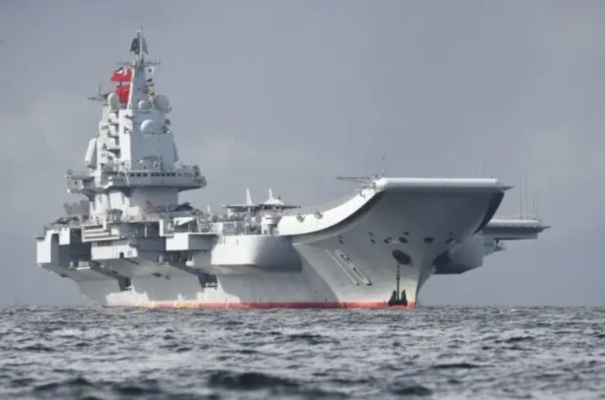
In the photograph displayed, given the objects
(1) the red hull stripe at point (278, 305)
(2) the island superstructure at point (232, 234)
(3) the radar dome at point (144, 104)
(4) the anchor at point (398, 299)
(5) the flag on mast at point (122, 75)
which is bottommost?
(1) the red hull stripe at point (278, 305)

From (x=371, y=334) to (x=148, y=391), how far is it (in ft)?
62.7

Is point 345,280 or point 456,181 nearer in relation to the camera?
point 456,181

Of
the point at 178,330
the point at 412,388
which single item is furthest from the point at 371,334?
the point at 412,388

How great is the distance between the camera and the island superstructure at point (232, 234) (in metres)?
65.7

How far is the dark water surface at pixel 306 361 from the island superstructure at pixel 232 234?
14307 mm

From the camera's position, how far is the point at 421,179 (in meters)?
62.8

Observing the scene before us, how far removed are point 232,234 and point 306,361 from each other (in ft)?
143

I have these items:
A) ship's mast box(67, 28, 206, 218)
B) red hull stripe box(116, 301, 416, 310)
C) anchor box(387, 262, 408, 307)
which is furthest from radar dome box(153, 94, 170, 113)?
anchor box(387, 262, 408, 307)

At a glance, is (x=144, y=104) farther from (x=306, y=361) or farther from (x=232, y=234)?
(x=306, y=361)

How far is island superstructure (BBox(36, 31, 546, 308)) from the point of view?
216 feet

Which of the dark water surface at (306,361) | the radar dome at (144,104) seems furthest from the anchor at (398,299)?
the radar dome at (144,104)

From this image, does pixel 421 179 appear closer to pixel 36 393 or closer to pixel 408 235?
pixel 408 235

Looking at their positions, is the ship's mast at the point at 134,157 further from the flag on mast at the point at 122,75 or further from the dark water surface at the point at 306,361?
the dark water surface at the point at 306,361

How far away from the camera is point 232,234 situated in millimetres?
76250
